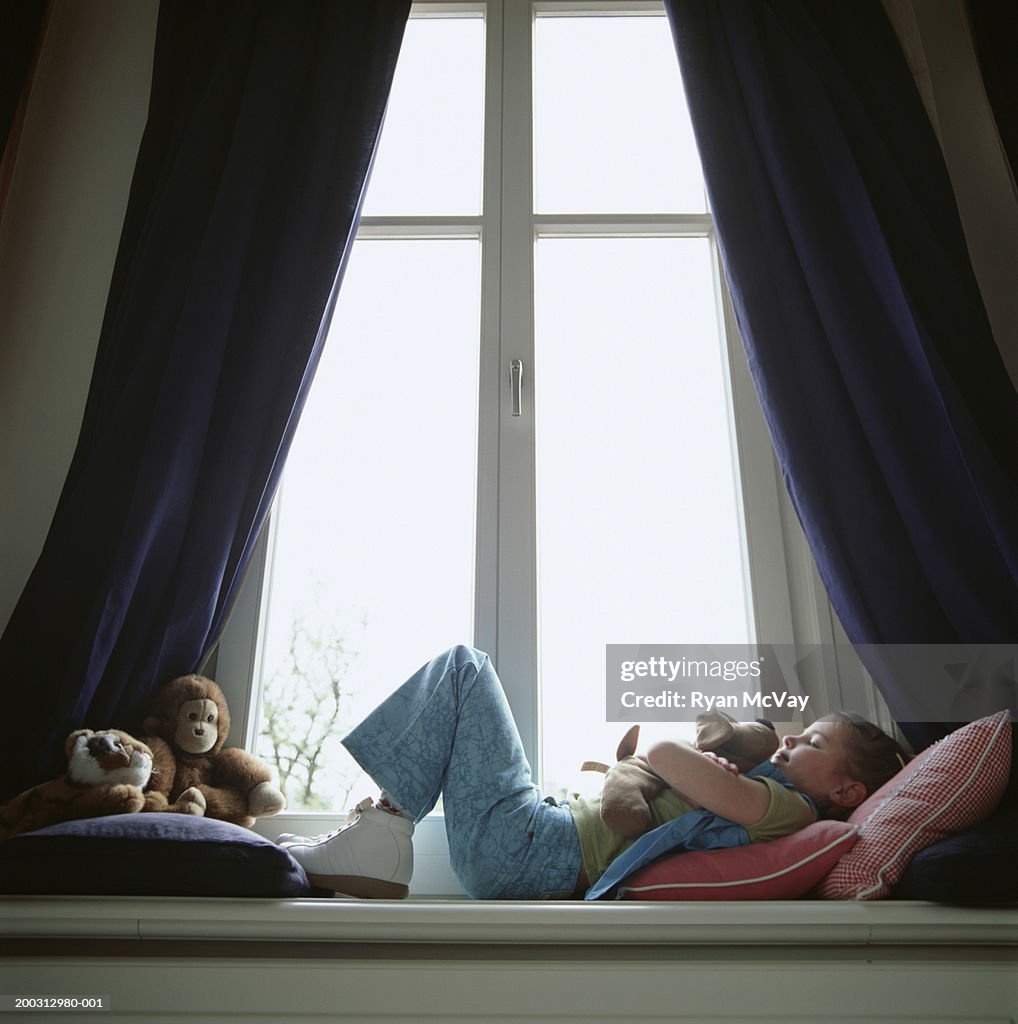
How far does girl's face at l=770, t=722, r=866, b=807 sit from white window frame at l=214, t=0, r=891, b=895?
0.22m

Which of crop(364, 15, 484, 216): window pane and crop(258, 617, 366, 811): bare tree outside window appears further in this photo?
crop(364, 15, 484, 216): window pane

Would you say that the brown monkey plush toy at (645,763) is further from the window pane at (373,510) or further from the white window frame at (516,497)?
the window pane at (373,510)

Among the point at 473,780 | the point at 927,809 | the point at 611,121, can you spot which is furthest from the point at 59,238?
the point at 927,809

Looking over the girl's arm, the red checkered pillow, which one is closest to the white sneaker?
the girl's arm

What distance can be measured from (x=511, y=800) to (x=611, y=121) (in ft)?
5.49

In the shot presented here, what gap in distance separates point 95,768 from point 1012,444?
1676 mm

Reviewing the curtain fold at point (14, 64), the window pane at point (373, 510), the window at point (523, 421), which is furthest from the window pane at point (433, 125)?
the curtain fold at point (14, 64)

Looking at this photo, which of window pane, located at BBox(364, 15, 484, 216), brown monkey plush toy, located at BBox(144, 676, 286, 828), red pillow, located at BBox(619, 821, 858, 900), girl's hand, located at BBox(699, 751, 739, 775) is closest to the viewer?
red pillow, located at BBox(619, 821, 858, 900)

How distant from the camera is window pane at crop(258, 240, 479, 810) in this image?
5.60 ft

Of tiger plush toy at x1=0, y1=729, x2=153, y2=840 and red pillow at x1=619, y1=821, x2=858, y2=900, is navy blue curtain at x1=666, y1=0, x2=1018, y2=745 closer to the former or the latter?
red pillow at x1=619, y1=821, x2=858, y2=900

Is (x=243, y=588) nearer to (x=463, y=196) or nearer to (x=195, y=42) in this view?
(x=463, y=196)

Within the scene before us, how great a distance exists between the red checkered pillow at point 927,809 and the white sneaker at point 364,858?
2.00 ft

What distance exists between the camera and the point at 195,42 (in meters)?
2.03

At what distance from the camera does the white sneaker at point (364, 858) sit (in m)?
1.26
